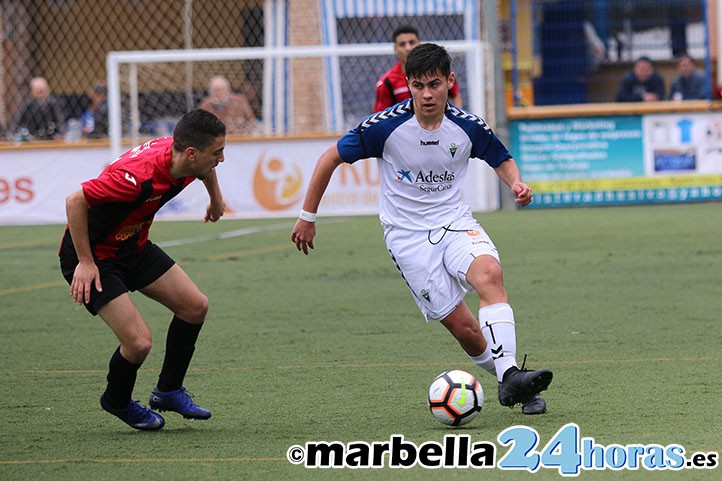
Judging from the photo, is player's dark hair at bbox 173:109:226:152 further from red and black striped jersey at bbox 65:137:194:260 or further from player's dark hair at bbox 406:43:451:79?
player's dark hair at bbox 406:43:451:79

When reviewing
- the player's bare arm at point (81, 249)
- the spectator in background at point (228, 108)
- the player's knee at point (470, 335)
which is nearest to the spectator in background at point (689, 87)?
the spectator in background at point (228, 108)

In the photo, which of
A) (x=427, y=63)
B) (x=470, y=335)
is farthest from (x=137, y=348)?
(x=427, y=63)

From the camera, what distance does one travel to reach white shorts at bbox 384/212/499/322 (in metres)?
6.12

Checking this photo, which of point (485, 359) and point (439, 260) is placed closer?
point (439, 260)

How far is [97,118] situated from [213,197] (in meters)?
14.5

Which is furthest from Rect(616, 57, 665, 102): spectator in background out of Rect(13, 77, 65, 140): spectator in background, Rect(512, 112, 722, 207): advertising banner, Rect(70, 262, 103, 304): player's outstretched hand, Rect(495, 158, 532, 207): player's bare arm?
Rect(70, 262, 103, 304): player's outstretched hand

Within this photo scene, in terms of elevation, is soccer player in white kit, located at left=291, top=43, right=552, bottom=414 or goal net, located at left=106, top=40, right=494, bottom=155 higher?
soccer player in white kit, located at left=291, top=43, right=552, bottom=414

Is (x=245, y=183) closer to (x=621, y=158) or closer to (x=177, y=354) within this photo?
(x=621, y=158)

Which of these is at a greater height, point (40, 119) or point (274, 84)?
point (274, 84)

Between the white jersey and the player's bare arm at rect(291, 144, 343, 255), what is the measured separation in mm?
53

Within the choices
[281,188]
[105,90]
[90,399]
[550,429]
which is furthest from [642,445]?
[105,90]

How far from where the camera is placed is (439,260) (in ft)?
20.3

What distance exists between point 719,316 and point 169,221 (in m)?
11.9

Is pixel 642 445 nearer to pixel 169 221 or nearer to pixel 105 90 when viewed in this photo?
pixel 169 221
